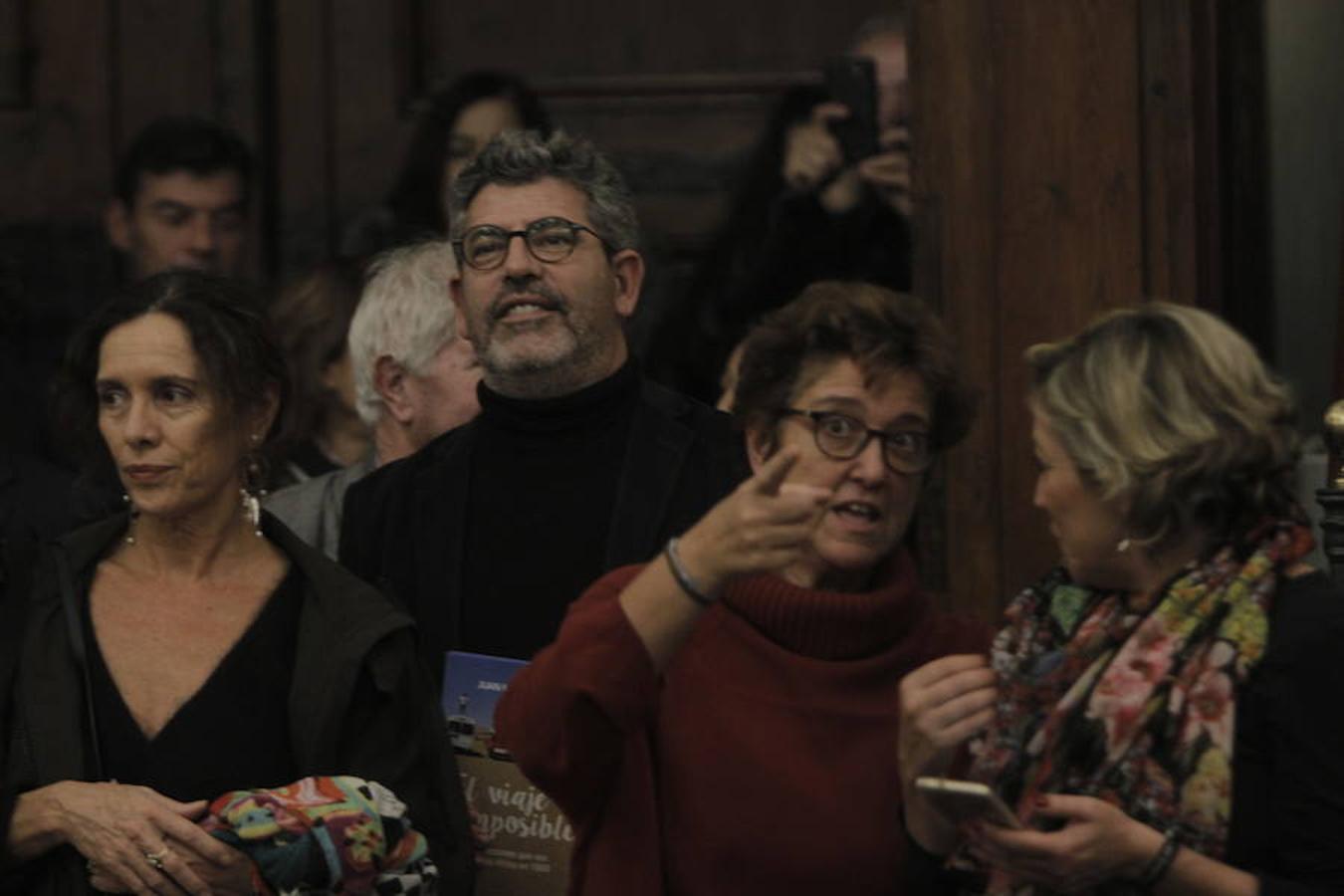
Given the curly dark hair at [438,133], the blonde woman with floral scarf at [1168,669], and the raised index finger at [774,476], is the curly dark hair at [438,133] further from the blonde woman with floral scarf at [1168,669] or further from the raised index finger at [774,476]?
the raised index finger at [774,476]

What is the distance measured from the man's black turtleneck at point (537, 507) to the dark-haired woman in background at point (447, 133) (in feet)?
4.77

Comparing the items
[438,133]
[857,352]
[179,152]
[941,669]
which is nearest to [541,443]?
[857,352]

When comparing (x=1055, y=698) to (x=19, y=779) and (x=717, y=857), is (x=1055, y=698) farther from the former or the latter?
(x=19, y=779)

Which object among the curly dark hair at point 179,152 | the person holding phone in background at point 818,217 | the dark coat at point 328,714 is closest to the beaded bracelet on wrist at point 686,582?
the dark coat at point 328,714

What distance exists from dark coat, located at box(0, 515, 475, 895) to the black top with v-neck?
28mm

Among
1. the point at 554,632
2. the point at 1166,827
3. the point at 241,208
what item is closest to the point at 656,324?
the point at 241,208

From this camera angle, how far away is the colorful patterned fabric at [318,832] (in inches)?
181

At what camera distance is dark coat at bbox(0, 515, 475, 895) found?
15.6 ft

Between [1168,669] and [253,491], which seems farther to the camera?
[253,491]

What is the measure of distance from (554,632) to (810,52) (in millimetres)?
2332

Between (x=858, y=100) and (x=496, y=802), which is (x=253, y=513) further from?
(x=858, y=100)

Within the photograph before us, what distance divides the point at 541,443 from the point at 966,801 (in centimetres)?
141

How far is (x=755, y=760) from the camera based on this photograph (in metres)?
4.42

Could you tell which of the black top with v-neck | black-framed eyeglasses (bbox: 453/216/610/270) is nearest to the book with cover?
the black top with v-neck
